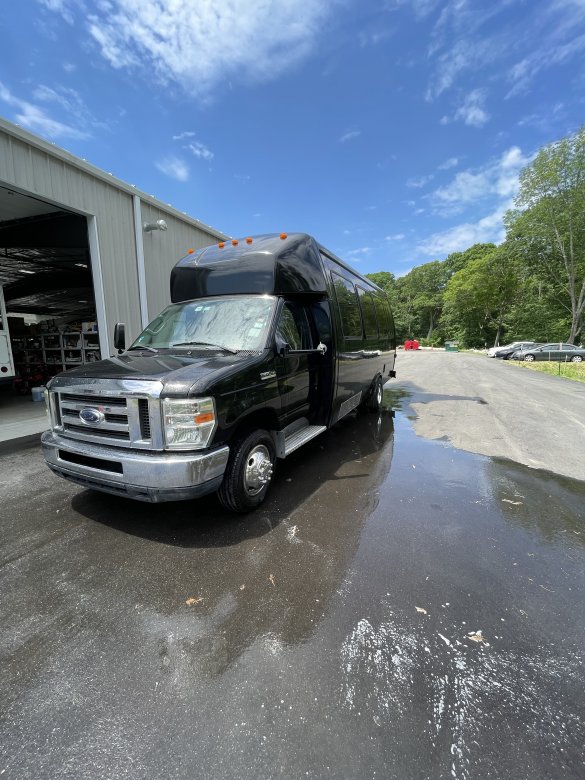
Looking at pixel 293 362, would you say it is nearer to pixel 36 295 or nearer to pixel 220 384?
pixel 220 384

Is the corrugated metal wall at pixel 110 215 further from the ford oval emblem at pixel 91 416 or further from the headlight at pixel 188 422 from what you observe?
the headlight at pixel 188 422

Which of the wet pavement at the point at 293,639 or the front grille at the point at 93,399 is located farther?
the front grille at the point at 93,399

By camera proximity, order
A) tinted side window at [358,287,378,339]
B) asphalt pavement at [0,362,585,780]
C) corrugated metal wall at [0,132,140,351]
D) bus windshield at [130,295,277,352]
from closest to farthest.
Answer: asphalt pavement at [0,362,585,780]
bus windshield at [130,295,277,352]
corrugated metal wall at [0,132,140,351]
tinted side window at [358,287,378,339]

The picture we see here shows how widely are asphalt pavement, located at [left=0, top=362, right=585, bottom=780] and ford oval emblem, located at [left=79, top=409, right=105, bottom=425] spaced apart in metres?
1.00

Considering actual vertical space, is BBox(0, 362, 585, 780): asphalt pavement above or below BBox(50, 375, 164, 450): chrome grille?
below

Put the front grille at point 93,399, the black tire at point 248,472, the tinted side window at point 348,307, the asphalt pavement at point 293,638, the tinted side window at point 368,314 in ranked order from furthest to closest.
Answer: the tinted side window at point 368,314, the tinted side window at point 348,307, the black tire at point 248,472, the front grille at point 93,399, the asphalt pavement at point 293,638

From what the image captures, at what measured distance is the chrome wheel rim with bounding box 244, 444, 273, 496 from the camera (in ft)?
10.9

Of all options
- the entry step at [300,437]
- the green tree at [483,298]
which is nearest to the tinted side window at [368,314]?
the entry step at [300,437]

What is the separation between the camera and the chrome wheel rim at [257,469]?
3318mm

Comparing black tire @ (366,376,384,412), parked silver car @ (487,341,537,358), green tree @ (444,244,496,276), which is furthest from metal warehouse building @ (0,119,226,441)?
green tree @ (444,244,496,276)

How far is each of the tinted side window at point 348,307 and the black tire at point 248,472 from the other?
237 centimetres

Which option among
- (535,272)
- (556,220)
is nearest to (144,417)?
(556,220)

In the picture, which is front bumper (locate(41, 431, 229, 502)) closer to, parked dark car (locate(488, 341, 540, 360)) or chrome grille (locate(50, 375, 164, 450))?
chrome grille (locate(50, 375, 164, 450))

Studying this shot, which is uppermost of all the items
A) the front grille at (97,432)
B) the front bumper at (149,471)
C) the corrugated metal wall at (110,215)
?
the corrugated metal wall at (110,215)
